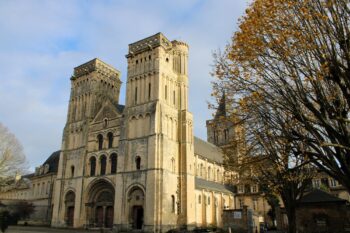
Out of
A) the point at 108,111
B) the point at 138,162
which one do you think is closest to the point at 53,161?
the point at 108,111

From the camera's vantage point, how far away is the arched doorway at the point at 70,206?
133 feet

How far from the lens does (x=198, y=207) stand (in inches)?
1572

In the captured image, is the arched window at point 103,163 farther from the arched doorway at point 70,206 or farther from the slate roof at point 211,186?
the slate roof at point 211,186

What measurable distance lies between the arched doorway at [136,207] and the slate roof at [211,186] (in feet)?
30.3

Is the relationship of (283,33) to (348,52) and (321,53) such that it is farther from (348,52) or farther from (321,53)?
(348,52)

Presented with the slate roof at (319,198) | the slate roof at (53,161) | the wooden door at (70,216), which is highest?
the slate roof at (53,161)

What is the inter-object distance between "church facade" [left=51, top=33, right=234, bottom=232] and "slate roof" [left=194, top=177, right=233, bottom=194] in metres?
0.21

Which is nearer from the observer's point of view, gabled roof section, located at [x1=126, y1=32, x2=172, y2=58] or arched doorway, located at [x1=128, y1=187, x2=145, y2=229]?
arched doorway, located at [x1=128, y1=187, x2=145, y2=229]

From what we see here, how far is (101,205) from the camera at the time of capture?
38.1 metres

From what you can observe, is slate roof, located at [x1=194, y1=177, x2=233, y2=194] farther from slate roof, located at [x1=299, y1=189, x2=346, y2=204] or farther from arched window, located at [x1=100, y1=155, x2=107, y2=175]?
slate roof, located at [x1=299, y1=189, x2=346, y2=204]

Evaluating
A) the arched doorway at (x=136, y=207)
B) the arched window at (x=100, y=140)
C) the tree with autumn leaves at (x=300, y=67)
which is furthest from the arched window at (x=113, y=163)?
the tree with autumn leaves at (x=300, y=67)

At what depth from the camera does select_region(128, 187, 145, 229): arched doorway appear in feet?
112

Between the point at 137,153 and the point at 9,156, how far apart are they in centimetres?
1505

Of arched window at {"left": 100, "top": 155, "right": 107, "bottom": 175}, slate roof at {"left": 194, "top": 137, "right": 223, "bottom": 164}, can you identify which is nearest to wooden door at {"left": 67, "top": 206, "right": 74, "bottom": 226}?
arched window at {"left": 100, "top": 155, "right": 107, "bottom": 175}
